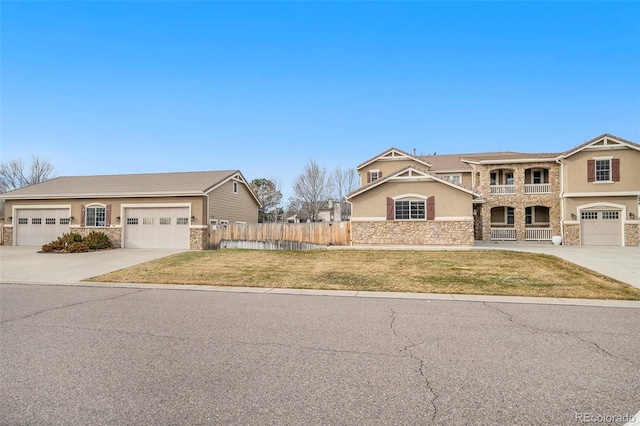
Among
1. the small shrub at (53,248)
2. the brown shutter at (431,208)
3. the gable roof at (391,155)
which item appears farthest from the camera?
the gable roof at (391,155)

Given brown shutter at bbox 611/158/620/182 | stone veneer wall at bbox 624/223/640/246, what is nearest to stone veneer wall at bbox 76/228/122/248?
brown shutter at bbox 611/158/620/182

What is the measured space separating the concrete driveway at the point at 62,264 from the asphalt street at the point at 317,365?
5840mm

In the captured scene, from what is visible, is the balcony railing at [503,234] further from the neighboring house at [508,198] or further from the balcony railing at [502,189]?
the balcony railing at [502,189]

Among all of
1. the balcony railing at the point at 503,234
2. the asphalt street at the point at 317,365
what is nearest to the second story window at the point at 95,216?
the asphalt street at the point at 317,365

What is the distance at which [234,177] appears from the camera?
2639cm

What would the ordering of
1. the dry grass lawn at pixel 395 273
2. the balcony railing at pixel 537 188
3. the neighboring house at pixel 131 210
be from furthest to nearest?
1. the balcony railing at pixel 537 188
2. the neighboring house at pixel 131 210
3. the dry grass lawn at pixel 395 273

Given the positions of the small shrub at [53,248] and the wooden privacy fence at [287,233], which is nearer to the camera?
the small shrub at [53,248]

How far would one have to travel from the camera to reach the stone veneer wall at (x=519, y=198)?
2550 centimetres

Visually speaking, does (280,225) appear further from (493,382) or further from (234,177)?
(493,382)

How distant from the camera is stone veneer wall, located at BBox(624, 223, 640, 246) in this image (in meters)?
22.3

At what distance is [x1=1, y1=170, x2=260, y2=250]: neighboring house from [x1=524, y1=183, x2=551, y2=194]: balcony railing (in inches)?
860

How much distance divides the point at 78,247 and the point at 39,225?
23.7ft

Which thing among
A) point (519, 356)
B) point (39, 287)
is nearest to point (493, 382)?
point (519, 356)

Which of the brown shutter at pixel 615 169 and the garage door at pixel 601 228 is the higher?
the brown shutter at pixel 615 169
